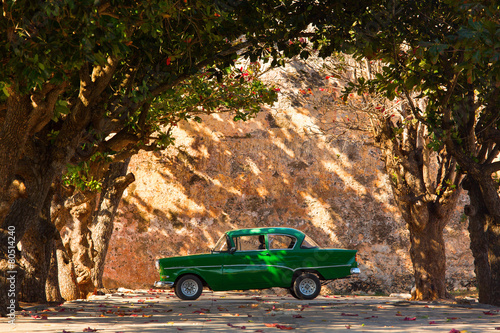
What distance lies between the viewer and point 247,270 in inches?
448

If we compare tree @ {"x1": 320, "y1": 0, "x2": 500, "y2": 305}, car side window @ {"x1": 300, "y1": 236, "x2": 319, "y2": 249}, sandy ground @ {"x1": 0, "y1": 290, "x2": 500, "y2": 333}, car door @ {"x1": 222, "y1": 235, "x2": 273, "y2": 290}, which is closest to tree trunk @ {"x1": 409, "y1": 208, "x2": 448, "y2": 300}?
tree @ {"x1": 320, "y1": 0, "x2": 500, "y2": 305}

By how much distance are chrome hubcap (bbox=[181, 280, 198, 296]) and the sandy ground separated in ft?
1.74

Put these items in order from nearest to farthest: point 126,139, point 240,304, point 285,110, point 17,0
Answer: point 17,0 → point 126,139 → point 240,304 → point 285,110

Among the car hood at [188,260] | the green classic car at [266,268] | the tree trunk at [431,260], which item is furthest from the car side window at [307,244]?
the tree trunk at [431,260]

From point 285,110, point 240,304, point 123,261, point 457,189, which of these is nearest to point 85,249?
point 123,261

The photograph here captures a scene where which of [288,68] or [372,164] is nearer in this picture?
[372,164]

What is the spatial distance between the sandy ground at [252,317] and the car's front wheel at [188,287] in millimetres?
506

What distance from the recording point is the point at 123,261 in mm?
15648

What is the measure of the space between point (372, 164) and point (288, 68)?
4099 mm

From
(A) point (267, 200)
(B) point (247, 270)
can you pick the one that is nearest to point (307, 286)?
(B) point (247, 270)

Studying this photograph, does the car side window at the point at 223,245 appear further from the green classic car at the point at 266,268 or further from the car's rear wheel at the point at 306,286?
the car's rear wheel at the point at 306,286

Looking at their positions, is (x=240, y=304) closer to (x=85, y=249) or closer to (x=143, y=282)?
(x=85, y=249)

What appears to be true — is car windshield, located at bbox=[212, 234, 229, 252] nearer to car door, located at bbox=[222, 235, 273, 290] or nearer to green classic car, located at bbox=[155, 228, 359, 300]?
green classic car, located at bbox=[155, 228, 359, 300]

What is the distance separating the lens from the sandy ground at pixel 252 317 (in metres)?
7.04
